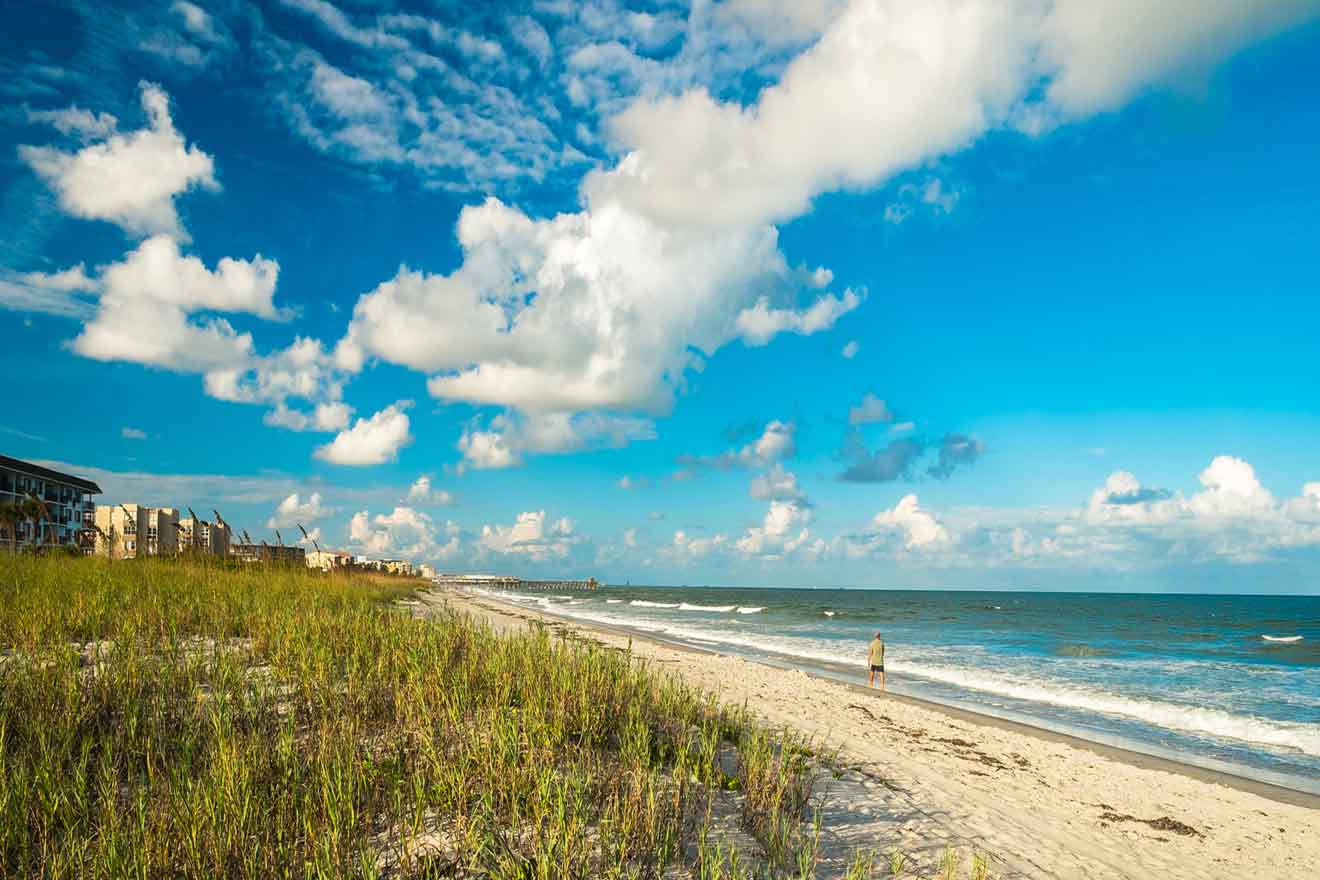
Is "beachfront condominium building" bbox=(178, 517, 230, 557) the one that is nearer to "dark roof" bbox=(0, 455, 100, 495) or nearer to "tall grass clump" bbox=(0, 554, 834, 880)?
"tall grass clump" bbox=(0, 554, 834, 880)

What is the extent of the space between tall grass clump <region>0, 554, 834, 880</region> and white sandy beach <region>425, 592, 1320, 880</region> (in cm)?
88

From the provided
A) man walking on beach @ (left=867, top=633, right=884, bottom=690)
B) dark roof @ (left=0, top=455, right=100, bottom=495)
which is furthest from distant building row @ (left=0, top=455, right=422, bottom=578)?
man walking on beach @ (left=867, top=633, right=884, bottom=690)

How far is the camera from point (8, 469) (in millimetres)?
57312

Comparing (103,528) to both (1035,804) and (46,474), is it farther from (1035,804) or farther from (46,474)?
(46,474)

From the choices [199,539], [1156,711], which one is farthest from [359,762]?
[1156,711]

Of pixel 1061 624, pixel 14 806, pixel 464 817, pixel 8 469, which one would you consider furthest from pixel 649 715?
pixel 8 469

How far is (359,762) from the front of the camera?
482cm

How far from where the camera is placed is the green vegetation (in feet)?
12.7

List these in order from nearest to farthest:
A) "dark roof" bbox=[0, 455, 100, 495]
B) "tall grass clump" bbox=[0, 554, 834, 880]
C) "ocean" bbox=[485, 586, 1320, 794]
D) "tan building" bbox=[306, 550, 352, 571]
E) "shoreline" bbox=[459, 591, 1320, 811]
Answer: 1. "tall grass clump" bbox=[0, 554, 834, 880]
2. "shoreline" bbox=[459, 591, 1320, 811]
3. "ocean" bbox=[485, 586, 1320, 794]
4. "tan building" bbox=[306, 550, 352, 571]
5. "dark roof" bbox=[0, 455, 100, 495]

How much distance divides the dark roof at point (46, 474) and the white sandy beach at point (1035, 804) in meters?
66.5

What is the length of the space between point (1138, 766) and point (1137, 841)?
570 cm

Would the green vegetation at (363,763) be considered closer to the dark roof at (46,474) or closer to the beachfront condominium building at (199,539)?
the beachfront condominium building at (199,539)

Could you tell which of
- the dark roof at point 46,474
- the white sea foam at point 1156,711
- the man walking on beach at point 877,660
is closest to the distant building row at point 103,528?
the dark roof at point 46,474

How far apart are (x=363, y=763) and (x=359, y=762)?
→ 0.09ft
